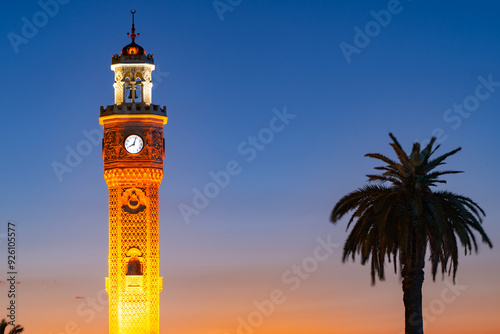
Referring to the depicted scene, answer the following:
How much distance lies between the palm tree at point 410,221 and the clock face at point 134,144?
31.8 m

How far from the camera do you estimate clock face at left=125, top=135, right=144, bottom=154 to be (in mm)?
99994

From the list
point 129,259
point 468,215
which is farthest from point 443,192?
point 129,259

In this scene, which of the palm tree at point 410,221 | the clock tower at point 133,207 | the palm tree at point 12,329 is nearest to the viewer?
the palm tree at point 410,221

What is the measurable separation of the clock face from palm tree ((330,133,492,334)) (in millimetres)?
31761

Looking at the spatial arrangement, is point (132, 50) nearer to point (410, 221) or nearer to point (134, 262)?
point (134, 262)

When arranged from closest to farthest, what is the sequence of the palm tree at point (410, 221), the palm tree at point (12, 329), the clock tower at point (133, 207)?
the palm tree at point (410, 221)
the palm tree at point (12, 329)
the clock tower at point (133, 207)

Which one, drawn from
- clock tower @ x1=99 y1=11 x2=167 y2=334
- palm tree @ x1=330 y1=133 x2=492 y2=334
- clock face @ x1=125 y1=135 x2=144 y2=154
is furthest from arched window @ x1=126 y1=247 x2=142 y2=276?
palm tree @ x1=330 y1=133 x2=492 y2=334


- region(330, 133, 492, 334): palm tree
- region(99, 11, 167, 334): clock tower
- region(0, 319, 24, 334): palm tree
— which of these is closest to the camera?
region(330, 133, 492, 334): palm tree

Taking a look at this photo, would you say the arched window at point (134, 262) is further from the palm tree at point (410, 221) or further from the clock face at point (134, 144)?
the palm tree at point (410, 221)

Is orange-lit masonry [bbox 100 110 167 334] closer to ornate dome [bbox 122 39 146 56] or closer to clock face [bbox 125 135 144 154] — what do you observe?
clock face [bbox 125 135 144 154]

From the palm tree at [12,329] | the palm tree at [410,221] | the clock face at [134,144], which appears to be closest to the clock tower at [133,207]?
the clock face at [134,144]

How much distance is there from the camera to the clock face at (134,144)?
9999 cm

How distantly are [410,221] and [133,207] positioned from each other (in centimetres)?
3460

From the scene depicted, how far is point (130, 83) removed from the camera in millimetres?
101812
